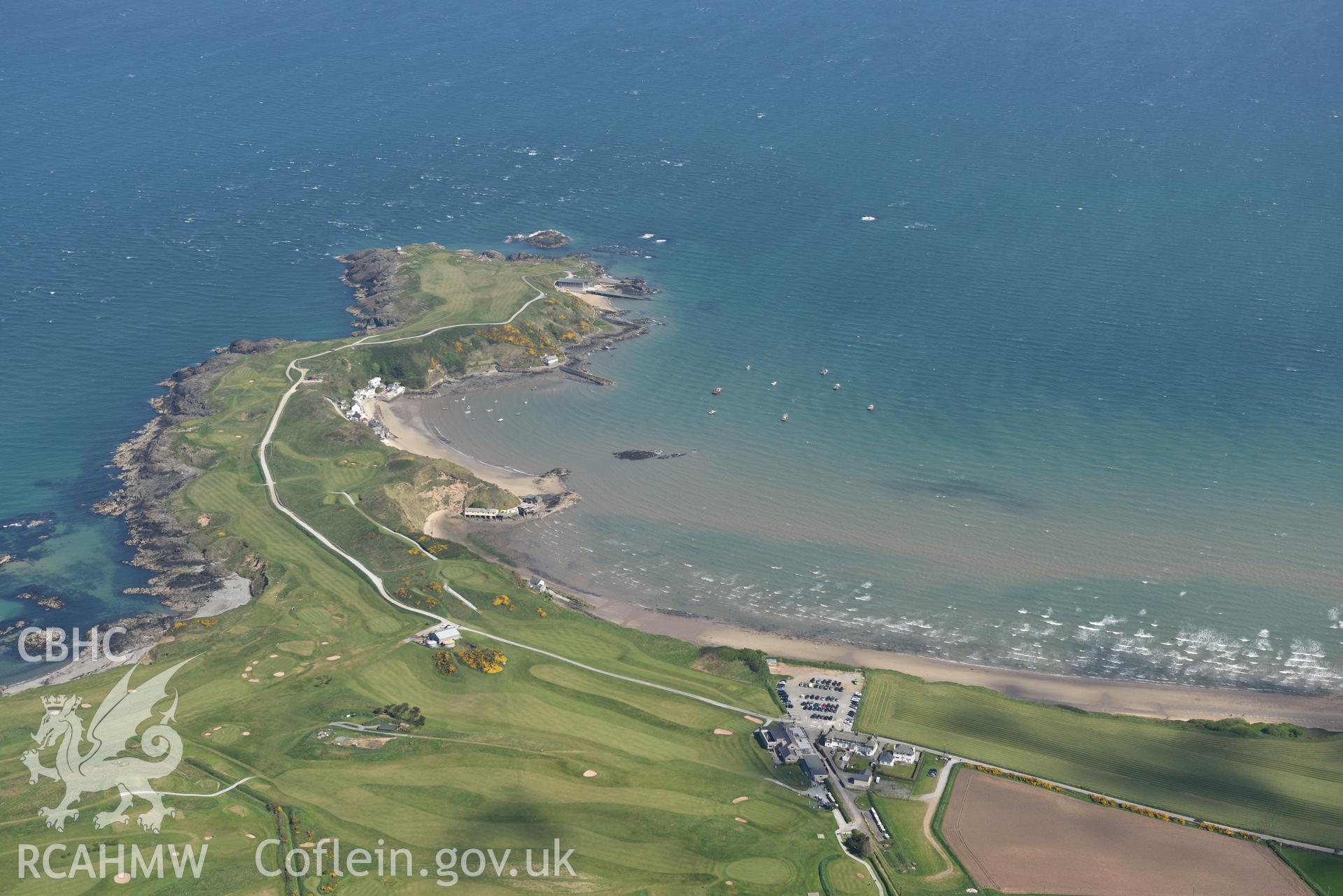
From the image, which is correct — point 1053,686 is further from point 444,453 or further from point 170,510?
point 170,510

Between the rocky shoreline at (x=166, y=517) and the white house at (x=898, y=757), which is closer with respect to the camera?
the white house at (x=898, y=757)

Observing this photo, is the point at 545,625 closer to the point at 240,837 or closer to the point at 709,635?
the point at 709,635

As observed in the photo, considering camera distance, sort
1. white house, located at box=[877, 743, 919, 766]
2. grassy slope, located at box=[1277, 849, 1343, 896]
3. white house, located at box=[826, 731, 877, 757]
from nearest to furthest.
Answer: grassy slope, located at box=[1277, 849, 1343, 896] → white house, located at box=[877, 743, 919, 766] → white house, located at box=[826, 731, 877, 757]

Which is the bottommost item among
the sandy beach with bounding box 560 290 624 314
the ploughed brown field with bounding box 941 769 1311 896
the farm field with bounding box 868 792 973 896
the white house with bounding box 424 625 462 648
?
the ploughed brown field with bounding box 941 769 1311 896

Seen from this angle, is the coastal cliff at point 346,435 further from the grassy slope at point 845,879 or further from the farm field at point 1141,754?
the grassy slope at point 845,879

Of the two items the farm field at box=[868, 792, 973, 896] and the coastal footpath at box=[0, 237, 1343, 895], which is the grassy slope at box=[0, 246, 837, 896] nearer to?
the coastal footpath at box=[0, 237, 1343, 895]

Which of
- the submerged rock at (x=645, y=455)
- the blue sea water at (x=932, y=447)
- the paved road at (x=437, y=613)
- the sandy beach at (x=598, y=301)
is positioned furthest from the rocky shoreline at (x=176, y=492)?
the submerged rock at (x=645, y=455)

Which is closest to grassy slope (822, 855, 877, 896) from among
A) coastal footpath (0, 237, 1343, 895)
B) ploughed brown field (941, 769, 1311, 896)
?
coastal footpath (0, 237, 1343, 895)
